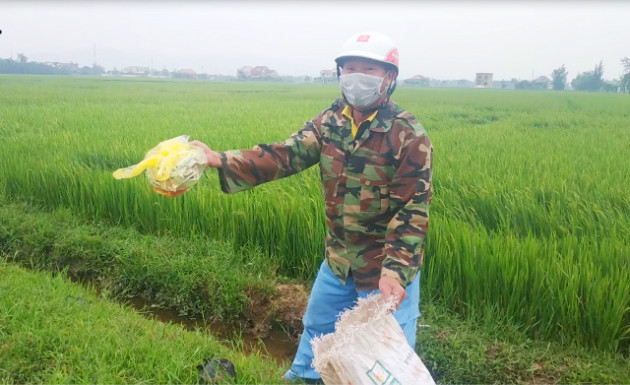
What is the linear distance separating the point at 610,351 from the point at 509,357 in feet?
1.76

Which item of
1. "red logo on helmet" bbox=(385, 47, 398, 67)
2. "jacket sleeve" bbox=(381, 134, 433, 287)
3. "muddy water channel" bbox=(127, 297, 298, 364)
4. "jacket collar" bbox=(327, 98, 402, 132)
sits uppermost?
"red logo on helmet" bbox=(385, 47, 398, 67)

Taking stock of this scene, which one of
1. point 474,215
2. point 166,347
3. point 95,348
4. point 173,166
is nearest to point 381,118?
point 173,166

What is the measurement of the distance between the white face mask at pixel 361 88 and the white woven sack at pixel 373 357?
28.6 inches

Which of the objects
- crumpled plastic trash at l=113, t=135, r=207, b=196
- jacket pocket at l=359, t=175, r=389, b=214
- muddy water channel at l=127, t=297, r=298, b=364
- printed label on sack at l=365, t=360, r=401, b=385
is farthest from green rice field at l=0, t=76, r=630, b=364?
crumpled plastic trash at l=113, t=135, r=207, b=196

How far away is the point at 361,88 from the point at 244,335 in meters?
1.83

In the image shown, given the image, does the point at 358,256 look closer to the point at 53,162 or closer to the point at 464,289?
the point at 464,289

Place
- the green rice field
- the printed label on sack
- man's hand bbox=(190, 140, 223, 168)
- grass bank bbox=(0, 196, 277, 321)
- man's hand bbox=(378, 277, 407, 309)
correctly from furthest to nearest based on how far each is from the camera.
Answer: grass bank bbox=(0, 196, 277, 321) < the green rice field < man's hand bbox=(190, 140, 223, 168) < man's hand bbox=(378, 277, 407, 309) < the printed label on sack

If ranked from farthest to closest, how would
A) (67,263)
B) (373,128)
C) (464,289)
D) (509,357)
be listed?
(67,263) → (464,289) → (509,357) → (373,128)

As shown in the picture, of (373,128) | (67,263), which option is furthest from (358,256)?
(67,263)

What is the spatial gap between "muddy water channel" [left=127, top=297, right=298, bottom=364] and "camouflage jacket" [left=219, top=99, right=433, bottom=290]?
106cm

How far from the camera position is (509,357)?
250 centimetres

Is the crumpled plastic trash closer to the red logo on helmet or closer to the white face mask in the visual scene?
the white face mask

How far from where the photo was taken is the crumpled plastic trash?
1.89 meters

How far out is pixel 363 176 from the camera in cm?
192
